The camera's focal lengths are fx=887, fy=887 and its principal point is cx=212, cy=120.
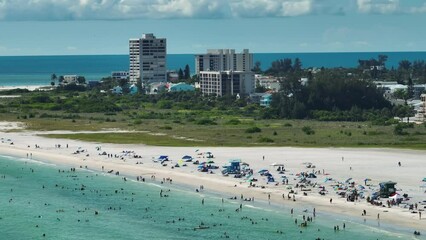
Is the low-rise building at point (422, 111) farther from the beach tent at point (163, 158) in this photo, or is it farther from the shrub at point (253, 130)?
the beach tent at point (163, 158)

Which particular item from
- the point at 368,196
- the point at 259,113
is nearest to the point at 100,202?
the point at 368,196

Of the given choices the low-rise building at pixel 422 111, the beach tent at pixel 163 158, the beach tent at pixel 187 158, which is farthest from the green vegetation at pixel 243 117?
the beach tent at pixel 187 158

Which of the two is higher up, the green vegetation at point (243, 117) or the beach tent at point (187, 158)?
the green vegetation at point (243, 117)

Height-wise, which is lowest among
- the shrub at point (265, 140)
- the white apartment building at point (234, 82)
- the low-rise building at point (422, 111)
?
the shrub at point (265, 140)

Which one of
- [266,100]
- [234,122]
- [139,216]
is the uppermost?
[266,100]

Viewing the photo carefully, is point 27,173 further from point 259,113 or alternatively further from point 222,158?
point 259,113

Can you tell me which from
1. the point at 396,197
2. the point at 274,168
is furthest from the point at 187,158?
the point at 396,197

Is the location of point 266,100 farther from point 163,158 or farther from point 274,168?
point 274,168
